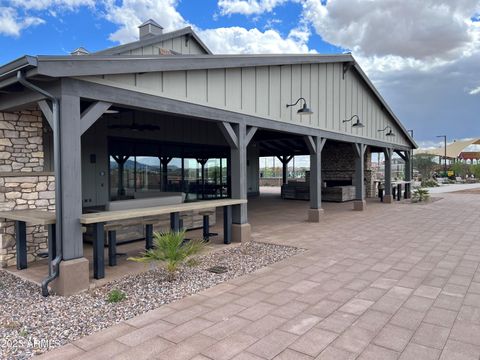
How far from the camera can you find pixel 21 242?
502 centimetres

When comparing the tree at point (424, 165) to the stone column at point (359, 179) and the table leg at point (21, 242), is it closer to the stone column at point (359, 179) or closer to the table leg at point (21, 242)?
the stone column at point (359, 179)

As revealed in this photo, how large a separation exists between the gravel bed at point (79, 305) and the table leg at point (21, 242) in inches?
10.1

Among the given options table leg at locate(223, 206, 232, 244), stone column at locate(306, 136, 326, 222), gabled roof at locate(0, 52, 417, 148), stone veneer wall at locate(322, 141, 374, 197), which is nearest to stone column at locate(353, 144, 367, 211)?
stone column at locate(306, 136, 326, 222)

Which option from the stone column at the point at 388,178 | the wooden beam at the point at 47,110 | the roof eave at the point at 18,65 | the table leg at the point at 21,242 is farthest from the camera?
the stone column at the point at 388,178

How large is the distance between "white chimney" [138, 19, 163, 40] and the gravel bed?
440 inches

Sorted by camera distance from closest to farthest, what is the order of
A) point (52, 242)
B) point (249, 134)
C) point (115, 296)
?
point (115, 296) < point (52, 242) < point (249, 134)

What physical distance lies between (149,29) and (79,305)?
41.0ft

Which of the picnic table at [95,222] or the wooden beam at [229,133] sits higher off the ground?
the wooden beam at [229,133]

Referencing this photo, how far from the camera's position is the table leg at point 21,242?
16.4ft

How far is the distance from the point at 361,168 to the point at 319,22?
1205 centimetres

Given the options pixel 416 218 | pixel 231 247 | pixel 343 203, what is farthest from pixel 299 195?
pixel 231 247

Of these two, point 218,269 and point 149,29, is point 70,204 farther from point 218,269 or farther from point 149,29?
point 149,29

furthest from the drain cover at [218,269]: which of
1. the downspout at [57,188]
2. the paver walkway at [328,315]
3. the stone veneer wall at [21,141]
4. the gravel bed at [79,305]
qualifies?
the stone veneer wall at [21,141]

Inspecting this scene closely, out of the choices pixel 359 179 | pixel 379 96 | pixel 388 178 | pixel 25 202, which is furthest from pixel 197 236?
pixel 388 178
